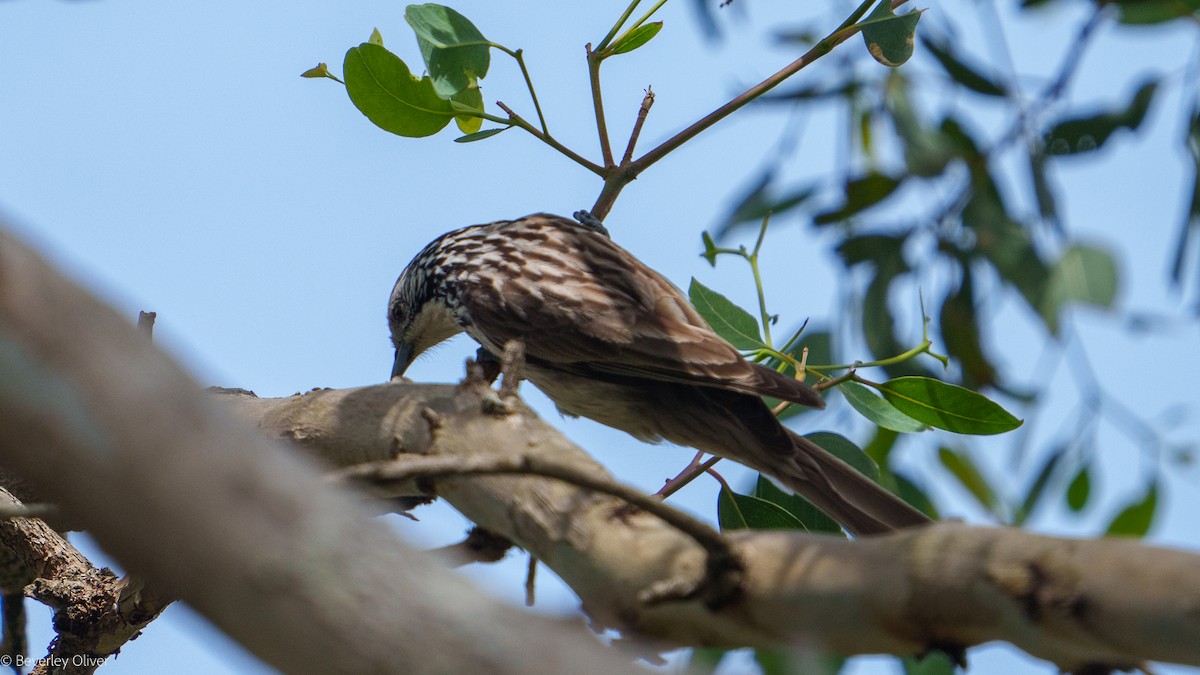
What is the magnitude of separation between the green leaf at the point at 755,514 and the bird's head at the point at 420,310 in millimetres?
1207

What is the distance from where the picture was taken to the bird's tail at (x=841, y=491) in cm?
261

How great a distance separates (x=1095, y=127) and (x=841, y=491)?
80.2 inches

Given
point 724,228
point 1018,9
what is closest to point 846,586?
point 724,228

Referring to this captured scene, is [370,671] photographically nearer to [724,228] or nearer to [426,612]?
[426,612]

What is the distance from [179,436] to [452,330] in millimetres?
2985

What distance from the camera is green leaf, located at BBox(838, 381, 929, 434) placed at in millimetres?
2844

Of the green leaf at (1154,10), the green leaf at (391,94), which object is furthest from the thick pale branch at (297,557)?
the green leaf at (1154,10)

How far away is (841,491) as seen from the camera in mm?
2674

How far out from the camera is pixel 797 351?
367 centimetres

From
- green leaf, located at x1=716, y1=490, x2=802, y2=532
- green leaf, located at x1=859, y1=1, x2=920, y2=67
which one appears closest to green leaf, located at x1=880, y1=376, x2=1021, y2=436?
green leaf, located at x1=716, y1=490, x2=802, y2=532

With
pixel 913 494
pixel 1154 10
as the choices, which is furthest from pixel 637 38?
pixel 1154 10

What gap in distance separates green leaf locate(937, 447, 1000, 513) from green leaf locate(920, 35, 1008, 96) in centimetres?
136

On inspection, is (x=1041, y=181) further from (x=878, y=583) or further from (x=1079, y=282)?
(x=878, y=583)

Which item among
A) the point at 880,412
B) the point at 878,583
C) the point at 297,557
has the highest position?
the point at 297,557
